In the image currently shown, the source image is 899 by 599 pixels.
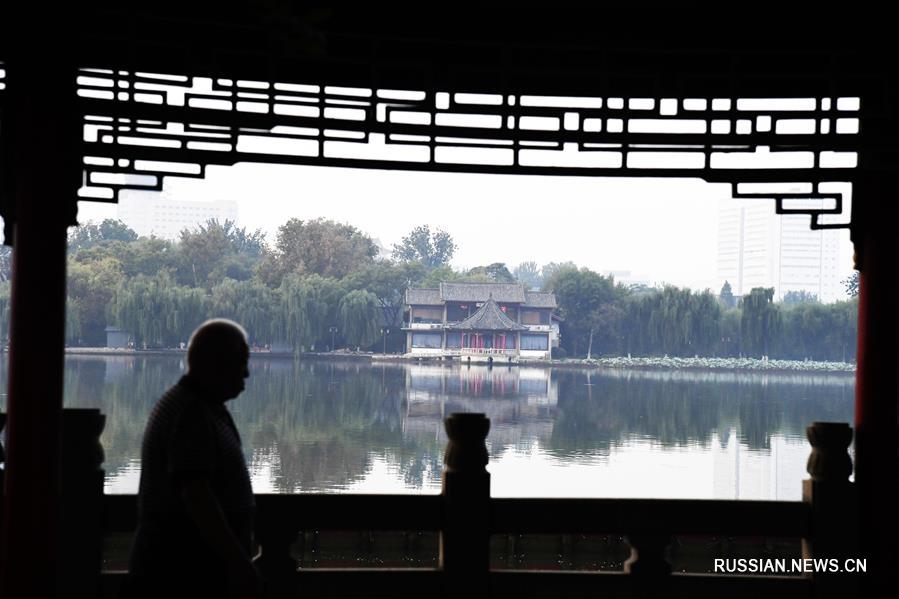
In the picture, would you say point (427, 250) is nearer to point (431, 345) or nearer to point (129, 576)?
point (431, 345)

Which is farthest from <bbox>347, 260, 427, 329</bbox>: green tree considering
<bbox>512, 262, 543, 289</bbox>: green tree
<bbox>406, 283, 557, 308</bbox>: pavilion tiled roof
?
<bbox>512, 262, 543, 289</bbox>: green tree

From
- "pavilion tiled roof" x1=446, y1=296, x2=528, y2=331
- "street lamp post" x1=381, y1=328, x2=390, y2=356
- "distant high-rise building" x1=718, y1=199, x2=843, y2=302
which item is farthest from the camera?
"distant high-rise building" x1=718, y1=199, x2=843, y2=302

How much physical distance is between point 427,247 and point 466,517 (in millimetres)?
56158

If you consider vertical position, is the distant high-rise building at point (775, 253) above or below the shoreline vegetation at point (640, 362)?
above

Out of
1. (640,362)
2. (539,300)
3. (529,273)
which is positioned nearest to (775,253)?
(529,273)

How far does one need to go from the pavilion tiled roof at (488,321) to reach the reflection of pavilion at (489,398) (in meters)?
1.75

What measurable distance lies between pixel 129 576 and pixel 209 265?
48830mm

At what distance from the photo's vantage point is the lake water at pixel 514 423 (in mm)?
26406

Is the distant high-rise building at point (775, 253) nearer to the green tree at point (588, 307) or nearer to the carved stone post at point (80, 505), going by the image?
the green tree at point (588, 307)

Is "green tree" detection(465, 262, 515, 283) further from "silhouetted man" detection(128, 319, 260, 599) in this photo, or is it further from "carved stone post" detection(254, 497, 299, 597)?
"silhouetted man" detection(128, 319, 260, 599)

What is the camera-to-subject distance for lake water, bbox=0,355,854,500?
1040 inches

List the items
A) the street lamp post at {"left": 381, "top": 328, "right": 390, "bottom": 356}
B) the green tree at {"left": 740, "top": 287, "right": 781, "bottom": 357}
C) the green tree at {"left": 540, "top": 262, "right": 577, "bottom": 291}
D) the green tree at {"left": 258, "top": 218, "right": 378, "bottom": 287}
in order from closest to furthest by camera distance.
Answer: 1. the green tree at {"left": 740, "top": 287, "right": 781, "bottom": 357}
2. the street lamp post at {"left": 381, "top": 328, "right": 390, "bottom": 356}
3. the green tree at {"left": 258, "top": 218, "right": 378, "bottom": 287}
4. the green tree at {"left": 540, "top": 262, "right": 577, "bottom": 291}

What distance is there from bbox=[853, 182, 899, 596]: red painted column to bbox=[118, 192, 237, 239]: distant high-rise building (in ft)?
308

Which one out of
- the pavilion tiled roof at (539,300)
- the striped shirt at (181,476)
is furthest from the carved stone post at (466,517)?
the pavilion tiled roof at (539,300)
